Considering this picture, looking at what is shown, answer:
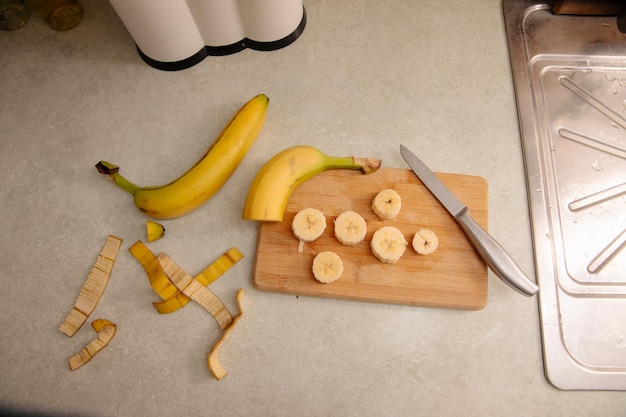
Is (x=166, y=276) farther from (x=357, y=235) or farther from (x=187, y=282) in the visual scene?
(x=357, y=235)

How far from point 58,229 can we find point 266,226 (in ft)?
1.66

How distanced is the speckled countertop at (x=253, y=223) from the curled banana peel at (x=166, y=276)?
21 mm

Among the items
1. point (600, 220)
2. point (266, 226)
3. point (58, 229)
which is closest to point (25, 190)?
point (58, 229)

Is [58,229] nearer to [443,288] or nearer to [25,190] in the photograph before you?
[25,190]

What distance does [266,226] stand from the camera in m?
1.00

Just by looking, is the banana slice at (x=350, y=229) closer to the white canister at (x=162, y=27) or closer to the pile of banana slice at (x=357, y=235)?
the pile of banana slice at (x=357, y=235)

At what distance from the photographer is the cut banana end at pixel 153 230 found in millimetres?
1001

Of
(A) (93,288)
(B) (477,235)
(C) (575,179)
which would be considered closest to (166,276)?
(A) (93,288)

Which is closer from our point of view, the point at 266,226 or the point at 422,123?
the point at 266,226

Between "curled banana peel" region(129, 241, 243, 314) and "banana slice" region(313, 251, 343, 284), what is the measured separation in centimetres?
19

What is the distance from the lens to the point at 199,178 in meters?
0.98

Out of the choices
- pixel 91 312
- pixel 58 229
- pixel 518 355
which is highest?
pixel 58 229

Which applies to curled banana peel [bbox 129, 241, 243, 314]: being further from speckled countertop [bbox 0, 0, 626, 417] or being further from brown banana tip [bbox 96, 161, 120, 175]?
brown banana tip [bbox 96, 161, 120, 175]

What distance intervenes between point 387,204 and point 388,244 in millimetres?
91
